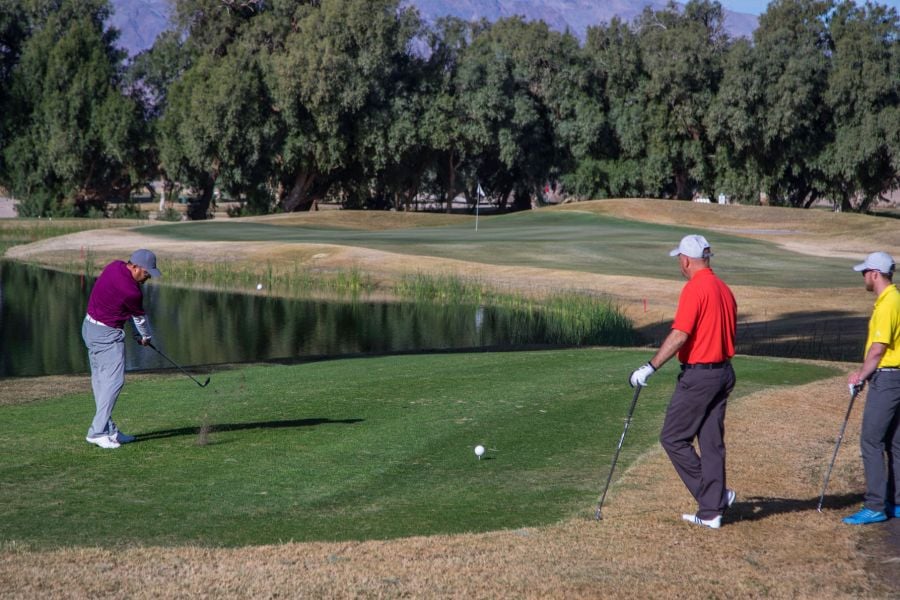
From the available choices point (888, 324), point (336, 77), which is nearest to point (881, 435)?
point (888, 324)

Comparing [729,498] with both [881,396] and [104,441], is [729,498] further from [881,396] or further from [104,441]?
[104,441]

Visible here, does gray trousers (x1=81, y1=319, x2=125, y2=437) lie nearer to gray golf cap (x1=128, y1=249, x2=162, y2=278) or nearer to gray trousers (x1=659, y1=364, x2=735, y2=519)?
gray golf cap (x1=128, y1=249, x2=162, y2=278)

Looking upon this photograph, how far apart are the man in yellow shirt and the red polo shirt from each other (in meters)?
1.38

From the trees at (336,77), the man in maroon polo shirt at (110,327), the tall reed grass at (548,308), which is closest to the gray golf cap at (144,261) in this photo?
the man in maroon polo shirt at (110,327)

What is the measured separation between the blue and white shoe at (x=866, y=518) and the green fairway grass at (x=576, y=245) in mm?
26990

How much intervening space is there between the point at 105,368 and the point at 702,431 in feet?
19.5

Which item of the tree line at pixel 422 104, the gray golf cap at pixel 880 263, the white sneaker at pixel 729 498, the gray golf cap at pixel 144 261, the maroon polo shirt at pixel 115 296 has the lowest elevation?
the white sneaker at pixel 729 498

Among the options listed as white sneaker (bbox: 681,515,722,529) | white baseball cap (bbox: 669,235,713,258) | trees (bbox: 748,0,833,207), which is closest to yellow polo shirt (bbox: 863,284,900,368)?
white baseball cap (bbox: 669,235,713,258)

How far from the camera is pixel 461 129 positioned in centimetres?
7444

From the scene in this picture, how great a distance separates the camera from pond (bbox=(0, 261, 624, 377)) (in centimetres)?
2427

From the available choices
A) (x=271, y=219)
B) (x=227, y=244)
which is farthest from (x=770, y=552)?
(x=271, y=219)

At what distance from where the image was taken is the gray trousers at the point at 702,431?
8836 mm

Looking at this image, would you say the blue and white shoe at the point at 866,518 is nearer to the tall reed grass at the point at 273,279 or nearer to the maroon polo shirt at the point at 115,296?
the maroon polo shirt at the point at 115,296

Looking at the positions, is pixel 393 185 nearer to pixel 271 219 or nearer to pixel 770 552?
pixel 271 219
